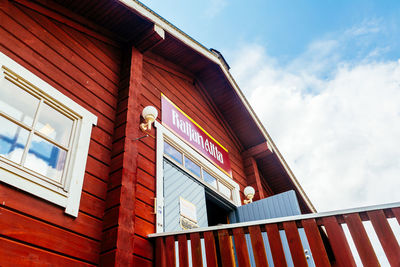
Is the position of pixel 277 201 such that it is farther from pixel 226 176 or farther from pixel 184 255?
pixel 184 255

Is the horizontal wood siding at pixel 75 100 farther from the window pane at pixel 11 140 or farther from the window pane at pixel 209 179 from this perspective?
the window pane at pixel 209 179

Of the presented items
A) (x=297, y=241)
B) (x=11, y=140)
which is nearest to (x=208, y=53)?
(x=11, y=140)

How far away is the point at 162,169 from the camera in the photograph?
181 inches

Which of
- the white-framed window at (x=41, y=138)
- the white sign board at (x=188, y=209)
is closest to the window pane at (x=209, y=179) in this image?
the white sign board at (x=188, y=209)

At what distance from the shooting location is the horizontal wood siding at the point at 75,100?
8.89 feet

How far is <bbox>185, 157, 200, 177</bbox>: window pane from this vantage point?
17.9 ft

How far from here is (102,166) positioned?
3.79 meters

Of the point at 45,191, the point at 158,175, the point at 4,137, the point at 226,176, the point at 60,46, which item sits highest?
the point at 60,46

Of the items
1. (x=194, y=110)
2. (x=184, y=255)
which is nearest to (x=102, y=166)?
(x=184, y=255)

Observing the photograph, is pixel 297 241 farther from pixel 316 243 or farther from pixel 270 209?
pixel 270 209

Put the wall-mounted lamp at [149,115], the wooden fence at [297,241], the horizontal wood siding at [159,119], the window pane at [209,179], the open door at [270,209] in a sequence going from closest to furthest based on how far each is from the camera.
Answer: the wooden fence at [297,241] < the horizontal wood siding at [159,119] < the wall-mounted lamp at [149,115] < the open door at [270,209] < the window pane at [209,179]

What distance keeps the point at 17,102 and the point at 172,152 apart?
96.1 inches

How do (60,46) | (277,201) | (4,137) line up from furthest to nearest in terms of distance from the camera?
(277,201)
(60,46)
(4,137)

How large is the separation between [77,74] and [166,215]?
221 centimetres
